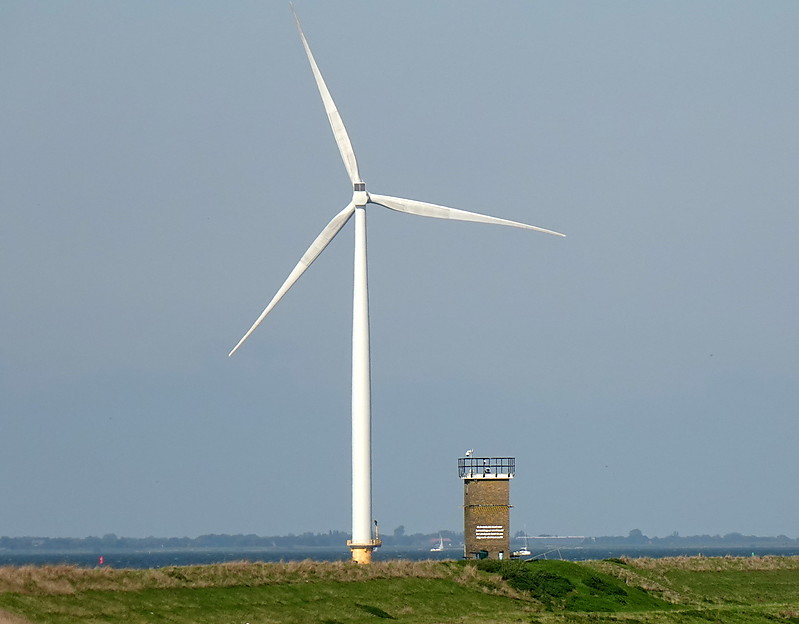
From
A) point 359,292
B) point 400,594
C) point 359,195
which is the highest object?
point 359,195

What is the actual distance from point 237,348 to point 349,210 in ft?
38.8

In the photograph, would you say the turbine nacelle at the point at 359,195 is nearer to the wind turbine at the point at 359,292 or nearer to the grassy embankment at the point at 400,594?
the wind turbine at the point at 359,292

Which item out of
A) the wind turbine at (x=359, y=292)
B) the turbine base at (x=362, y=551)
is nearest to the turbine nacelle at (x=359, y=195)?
the wind turbine at (x=359, y=292)

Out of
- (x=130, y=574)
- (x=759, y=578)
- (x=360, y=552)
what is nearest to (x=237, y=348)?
(x=360, y=552)

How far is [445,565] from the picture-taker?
81500mm

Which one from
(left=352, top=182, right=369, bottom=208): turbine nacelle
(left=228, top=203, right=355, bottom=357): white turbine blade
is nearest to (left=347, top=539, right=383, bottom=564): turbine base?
(left=228, top=203, right=355, bottom=357): white turbine blade

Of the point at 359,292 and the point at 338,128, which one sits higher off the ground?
the point at 338,128

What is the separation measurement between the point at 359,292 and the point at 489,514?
24542mm

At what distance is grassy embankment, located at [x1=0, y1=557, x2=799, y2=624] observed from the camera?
5856 cm

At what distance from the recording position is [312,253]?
83.8m

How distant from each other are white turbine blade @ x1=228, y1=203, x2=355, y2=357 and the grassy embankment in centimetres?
1693

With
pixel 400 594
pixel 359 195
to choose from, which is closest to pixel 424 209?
pixel 359 195

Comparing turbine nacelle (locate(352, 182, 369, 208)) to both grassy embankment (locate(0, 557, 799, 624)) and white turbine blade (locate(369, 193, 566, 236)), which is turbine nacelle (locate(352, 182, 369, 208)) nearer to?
white turbine blade (locate(369, 193, 566, 236))

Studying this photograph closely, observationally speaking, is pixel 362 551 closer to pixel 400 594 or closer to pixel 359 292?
pixel 400 594
